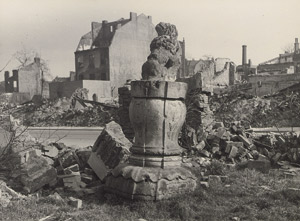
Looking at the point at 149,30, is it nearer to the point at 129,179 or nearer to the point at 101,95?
the point at 101,95

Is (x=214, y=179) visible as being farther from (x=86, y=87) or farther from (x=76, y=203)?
(x=86, y=87)

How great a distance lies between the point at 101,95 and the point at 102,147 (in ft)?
89.9

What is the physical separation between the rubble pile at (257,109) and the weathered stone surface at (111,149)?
9.26 meters

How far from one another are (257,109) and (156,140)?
13.8 meters

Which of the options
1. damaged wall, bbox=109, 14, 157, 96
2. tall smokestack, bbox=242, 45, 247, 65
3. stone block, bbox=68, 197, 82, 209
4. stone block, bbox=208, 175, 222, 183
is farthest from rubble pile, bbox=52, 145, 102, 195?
tall smokestack, bbox=242, 45, 247, 65

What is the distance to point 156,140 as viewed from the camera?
5.16 m

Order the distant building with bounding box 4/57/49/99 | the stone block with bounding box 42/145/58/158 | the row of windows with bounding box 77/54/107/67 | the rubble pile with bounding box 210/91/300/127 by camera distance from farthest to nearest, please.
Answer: the distant building with bounding box 4/57/49/99 < the row of windows with bounding box 77/54/107/67 < the rubble pile with bounding box 210/91/300/127 < the stone block with bounding box 42/145/58/158

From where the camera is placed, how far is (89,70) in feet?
141

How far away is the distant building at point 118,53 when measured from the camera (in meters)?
39.7

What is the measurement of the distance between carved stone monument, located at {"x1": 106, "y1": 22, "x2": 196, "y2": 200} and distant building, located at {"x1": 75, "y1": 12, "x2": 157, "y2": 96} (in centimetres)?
3196

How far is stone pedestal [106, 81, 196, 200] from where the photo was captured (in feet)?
16.1

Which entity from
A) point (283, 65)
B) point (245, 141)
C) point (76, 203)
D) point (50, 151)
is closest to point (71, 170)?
point (76, 203)

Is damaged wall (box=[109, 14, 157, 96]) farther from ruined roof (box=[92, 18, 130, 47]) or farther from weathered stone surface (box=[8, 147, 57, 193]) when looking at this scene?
weathered stone surface (box=[8, 147, 57, 193])

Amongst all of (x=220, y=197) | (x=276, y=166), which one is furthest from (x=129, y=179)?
(x=276, y=166)
